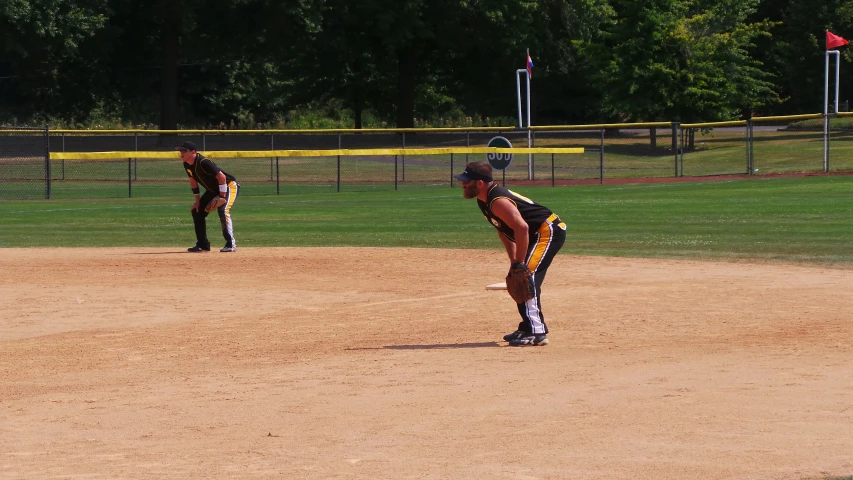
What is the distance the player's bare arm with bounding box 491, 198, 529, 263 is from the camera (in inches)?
401

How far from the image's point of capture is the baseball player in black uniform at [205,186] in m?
18.3

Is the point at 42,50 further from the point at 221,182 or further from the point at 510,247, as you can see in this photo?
the point at 510,247

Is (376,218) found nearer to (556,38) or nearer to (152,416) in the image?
(152,416)

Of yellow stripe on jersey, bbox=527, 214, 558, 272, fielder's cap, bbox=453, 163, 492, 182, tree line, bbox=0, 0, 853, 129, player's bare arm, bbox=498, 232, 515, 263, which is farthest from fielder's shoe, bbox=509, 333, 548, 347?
tree line, bbox=0, 0, 853, 129

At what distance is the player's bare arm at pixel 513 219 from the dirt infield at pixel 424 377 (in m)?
0.97

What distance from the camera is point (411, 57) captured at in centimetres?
6328

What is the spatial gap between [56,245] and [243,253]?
4091 millimetres

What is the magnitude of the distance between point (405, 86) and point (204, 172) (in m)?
45.6

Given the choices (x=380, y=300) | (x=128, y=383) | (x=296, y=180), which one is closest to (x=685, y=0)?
(x=296, y=180)

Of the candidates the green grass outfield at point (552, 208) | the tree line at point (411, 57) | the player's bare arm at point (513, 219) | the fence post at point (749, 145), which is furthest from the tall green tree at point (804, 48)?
the player's bare arm at point (513, 219)

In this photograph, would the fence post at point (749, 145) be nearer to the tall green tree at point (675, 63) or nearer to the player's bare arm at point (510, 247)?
the tall green tree at point (675, 63)

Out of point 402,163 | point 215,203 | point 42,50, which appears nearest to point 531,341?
point 215,203

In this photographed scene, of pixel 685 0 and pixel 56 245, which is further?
pixel 685 0

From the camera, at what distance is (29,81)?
64438 millimetres
